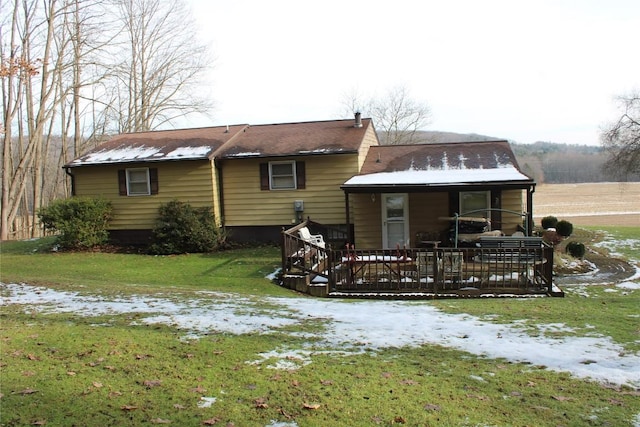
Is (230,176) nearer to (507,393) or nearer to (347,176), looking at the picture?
(347,176)

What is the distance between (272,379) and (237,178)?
13.2 metres

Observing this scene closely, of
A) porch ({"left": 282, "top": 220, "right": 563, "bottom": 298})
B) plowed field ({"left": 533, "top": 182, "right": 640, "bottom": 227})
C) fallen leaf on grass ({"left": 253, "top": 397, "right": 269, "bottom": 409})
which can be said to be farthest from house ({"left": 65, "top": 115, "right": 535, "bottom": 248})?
plowed field ({"left": 533, "top": 182, "right": 640, "bottom": 227})

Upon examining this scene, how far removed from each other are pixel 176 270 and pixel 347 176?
6.42 m

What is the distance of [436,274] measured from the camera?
10.6m

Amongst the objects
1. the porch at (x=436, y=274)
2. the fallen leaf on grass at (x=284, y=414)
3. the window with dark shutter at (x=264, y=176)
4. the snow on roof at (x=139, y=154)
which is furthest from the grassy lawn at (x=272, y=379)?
the snow on roof at (x=139, y=154)

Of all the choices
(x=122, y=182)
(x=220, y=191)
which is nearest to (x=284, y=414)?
(x=220, y=191)

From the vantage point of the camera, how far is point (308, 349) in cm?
577

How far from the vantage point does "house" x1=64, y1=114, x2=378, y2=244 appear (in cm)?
1675

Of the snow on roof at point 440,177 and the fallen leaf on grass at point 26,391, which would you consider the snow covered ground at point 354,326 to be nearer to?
the fallen leaf on grass at point 26,391

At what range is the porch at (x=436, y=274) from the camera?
10625 mm

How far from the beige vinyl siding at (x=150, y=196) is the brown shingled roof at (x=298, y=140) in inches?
44.6

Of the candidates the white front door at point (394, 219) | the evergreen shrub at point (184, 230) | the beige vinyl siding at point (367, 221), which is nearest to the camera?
the white front door at point (394, 219)

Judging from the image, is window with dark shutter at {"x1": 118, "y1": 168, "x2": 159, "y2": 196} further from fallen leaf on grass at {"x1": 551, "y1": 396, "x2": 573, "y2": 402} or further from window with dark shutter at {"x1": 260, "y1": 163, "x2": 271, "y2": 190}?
fallen leaf on grass at {"x1": 551, "y1": 396, "x2": 573, "y2": 402}

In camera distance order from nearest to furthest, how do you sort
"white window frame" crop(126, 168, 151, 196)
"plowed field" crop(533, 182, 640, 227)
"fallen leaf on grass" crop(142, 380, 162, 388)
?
"fallen leaf on grass" crop(142, 380, 162, 388) → "white window frame" crop(126, 168, 151, 196) → "plowed field" crop(533, 182, 640, 227)
